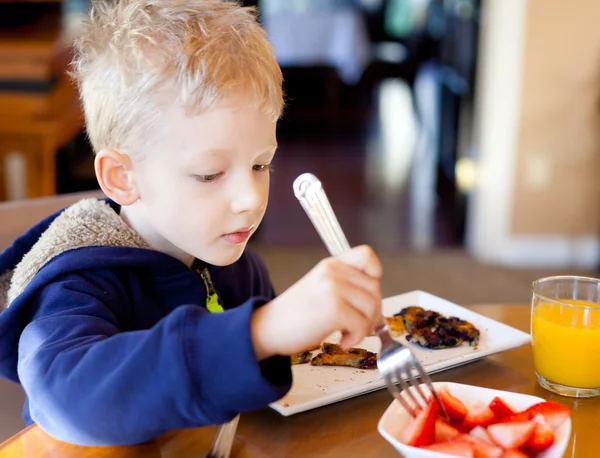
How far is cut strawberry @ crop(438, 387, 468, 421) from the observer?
0.82 m

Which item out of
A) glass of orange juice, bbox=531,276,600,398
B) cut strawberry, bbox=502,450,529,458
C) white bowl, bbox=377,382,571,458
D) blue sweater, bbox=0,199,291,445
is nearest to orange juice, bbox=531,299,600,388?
A: glass of orange juice, bbox=531,276,600,398

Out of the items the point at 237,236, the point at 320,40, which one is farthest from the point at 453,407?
the point at 320,40

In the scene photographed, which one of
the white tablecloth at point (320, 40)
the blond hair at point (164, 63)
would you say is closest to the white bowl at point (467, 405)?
the blond hair at point (164, 63)

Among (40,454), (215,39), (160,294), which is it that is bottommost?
(40,454)

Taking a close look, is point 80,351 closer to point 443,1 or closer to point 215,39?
point 215,39

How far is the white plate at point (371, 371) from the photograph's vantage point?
2.97 feet

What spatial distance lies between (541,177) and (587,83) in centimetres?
44

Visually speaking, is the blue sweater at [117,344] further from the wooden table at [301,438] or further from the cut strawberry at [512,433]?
the cut strawberry at [512,433]

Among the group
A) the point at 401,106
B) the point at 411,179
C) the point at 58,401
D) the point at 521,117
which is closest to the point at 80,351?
the point at 58,401

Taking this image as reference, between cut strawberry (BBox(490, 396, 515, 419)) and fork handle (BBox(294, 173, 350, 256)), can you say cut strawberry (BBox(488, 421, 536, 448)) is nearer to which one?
cut strawberry (BBox(490, 396, 515, 419))

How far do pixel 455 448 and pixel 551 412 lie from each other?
4.7 inches

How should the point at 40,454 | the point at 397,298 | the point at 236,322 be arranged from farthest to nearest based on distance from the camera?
the point at 397,298
the point at 40,454
the point at 236,322

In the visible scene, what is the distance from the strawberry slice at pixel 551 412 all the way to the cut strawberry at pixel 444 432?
0.08 metres

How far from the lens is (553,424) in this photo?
0.78 metres
